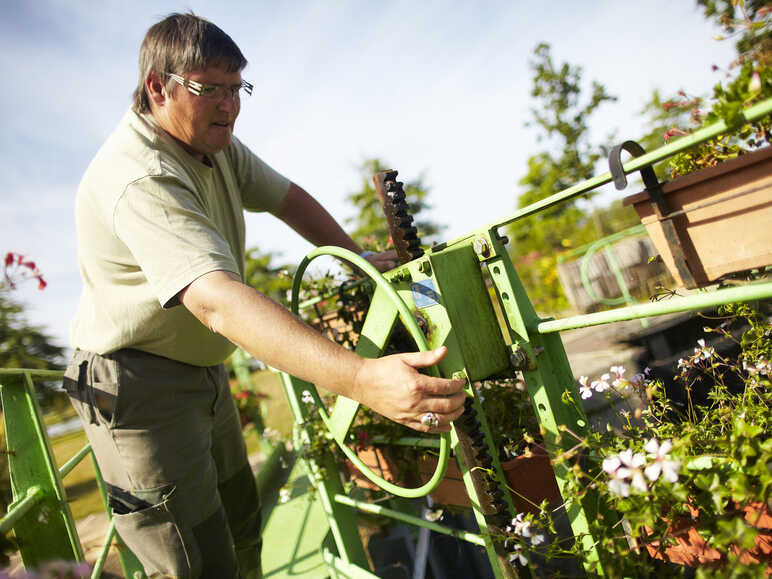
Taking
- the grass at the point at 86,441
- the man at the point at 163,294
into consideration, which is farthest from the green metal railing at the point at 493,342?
the grass at the point at 86,441

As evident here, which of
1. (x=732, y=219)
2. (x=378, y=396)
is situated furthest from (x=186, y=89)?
(x=732, y=219)

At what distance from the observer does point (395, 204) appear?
4.93ft

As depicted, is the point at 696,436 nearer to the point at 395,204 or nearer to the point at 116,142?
the point at 395,204

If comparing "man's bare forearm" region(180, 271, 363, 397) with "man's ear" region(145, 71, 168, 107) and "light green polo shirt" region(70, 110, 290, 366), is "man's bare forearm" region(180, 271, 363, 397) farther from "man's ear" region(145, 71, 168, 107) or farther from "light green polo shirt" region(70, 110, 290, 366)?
"man's ear" region(145, 71, 168, 107)

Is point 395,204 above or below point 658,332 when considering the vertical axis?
above

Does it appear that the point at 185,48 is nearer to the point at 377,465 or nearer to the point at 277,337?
the point at 277,337

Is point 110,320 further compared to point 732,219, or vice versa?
point 110,320

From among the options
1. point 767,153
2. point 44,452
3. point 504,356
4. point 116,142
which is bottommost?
point 504,356

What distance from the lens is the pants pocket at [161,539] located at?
158 centimetres

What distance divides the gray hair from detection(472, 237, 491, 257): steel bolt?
3.49 ft

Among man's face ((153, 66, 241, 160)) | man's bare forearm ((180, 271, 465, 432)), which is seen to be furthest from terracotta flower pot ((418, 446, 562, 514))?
man's face ((153, 66, 241, 160))

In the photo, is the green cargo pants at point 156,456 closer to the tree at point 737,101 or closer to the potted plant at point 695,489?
the potted plant at point 695,489

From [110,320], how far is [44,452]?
47 centimetres

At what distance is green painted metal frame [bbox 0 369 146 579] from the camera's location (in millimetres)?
1391
